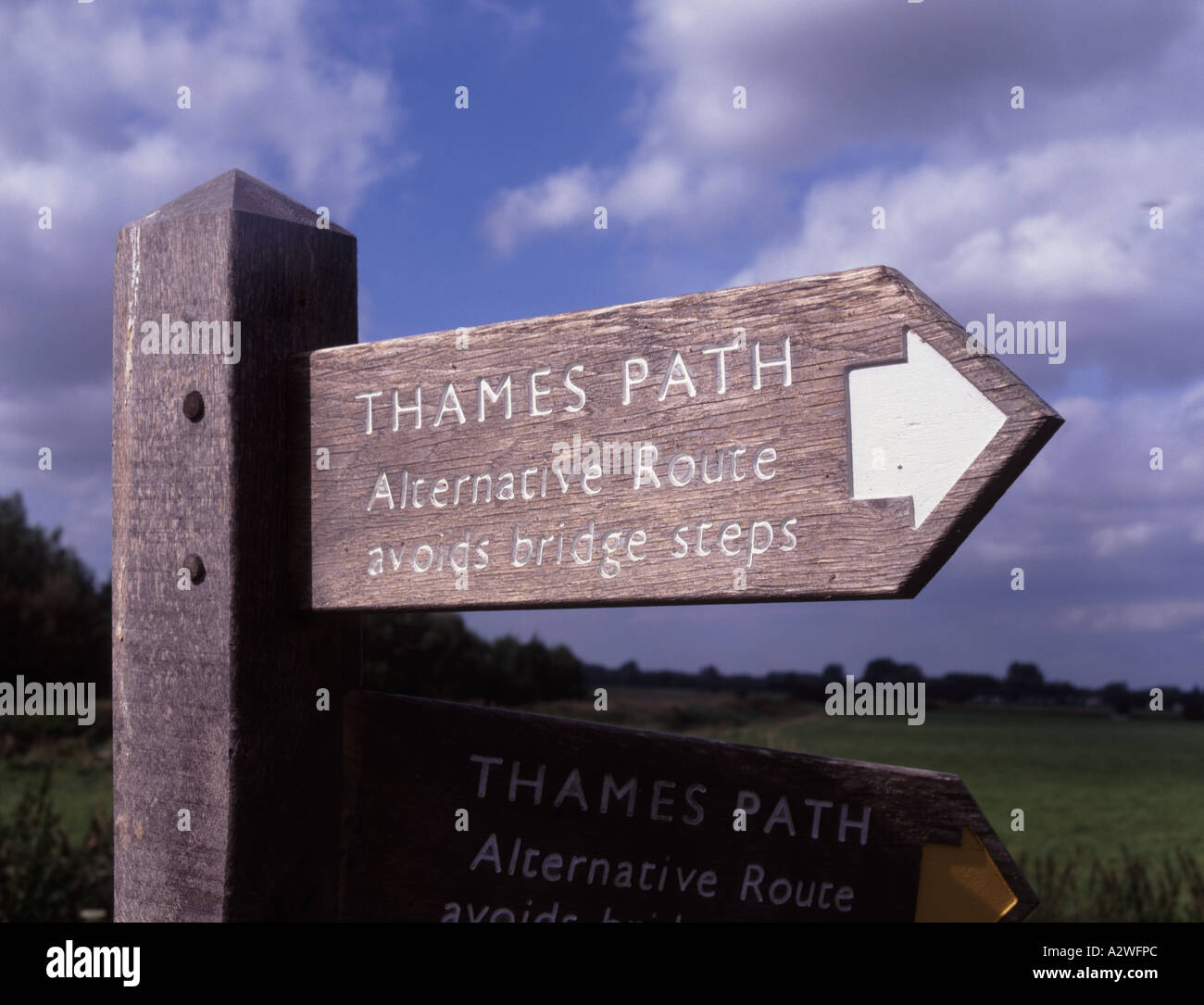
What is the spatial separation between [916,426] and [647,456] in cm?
41

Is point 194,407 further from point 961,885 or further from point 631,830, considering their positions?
point 961,885

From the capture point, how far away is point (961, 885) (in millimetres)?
1951

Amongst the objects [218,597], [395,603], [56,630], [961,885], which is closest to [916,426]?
[395,603]

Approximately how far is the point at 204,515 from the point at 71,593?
16.3 m

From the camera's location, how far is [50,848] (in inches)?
217

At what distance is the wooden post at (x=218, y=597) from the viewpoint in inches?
71.6

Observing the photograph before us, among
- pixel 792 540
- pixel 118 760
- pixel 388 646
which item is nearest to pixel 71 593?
pixel 388 646

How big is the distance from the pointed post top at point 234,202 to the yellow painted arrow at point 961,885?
1.77m
